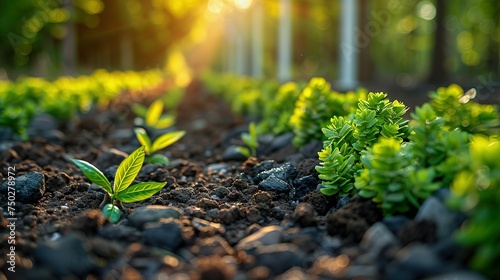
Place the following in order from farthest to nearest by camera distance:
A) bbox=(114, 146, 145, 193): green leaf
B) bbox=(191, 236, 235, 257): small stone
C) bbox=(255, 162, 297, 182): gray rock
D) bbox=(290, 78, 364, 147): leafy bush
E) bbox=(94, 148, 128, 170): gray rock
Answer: bbox=(94, 148, 128, 170): gray rock
bbox=(290, 78, 364, 147): leafy bush
bbox=(255, 162, 297, 182): gray rock
bbox=(114, 146, 145, 193): green leaf
bbox=(191, 236, 235, 257): small stone

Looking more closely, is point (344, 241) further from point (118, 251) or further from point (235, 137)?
point (235, 137)

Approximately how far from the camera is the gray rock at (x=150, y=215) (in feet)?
7.91

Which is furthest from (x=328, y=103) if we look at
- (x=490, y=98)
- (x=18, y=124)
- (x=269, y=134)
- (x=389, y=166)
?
(x=490, y=98)

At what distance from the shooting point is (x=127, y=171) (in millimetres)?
2826

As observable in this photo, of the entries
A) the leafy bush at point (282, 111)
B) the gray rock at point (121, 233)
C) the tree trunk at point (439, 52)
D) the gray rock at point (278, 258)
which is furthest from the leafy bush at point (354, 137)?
the tree trunk at point (439, 52)

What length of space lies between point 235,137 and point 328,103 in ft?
6.30

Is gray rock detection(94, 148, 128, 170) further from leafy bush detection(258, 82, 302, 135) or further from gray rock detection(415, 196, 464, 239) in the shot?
gray rock detection(415, 196, 464, 239)

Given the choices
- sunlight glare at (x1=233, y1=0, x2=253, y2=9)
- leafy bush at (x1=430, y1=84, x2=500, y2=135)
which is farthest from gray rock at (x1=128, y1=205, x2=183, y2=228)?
sunlight glare at (x1=233, y1=0, x2=253, y2=9)

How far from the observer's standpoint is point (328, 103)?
3982 millimetres

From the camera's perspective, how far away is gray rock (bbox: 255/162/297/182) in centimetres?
330

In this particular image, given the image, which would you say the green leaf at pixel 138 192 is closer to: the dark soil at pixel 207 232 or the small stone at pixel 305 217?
the dark soil at pixel 207 232

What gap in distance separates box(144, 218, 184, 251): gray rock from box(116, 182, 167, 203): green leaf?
0.45 metres

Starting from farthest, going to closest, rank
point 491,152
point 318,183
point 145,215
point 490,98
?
point 490,98, point 318,183, point 145,215, point 491,152

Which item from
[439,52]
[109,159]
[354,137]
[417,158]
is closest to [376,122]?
[354,137]
